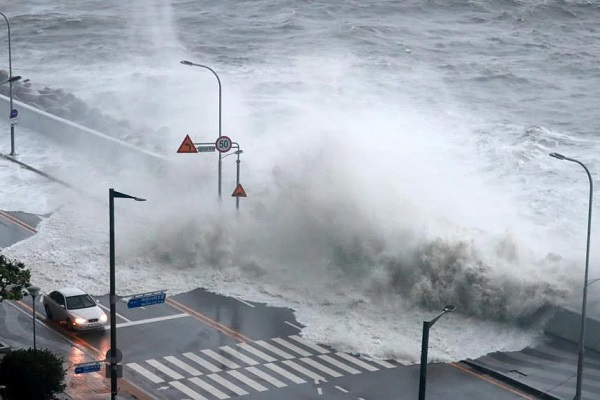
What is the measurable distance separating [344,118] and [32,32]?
1721 inches

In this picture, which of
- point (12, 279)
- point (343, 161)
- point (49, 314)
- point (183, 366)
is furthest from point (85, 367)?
point (343, 161)

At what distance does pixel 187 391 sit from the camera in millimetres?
29031

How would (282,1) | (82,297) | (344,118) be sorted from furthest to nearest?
(282,1)
(344,118)
(82,297)

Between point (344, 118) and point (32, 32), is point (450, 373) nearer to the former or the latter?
point (344, 118)

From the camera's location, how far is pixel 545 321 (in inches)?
1353

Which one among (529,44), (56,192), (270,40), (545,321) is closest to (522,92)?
(529,44)

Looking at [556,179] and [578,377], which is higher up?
[578,377]

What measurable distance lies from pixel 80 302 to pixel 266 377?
24.5ft

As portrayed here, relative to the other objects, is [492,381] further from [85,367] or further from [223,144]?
[223,144]

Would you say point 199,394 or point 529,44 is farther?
point 529,44

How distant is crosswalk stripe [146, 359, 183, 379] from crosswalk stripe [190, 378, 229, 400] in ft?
1.73

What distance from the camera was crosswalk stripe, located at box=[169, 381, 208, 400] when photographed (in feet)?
94.2

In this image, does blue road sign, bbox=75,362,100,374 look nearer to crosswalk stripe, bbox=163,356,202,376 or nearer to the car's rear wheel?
crosswalk stripe, bbox=163,356,202,376

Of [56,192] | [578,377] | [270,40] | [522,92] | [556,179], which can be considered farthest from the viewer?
[270,40]
